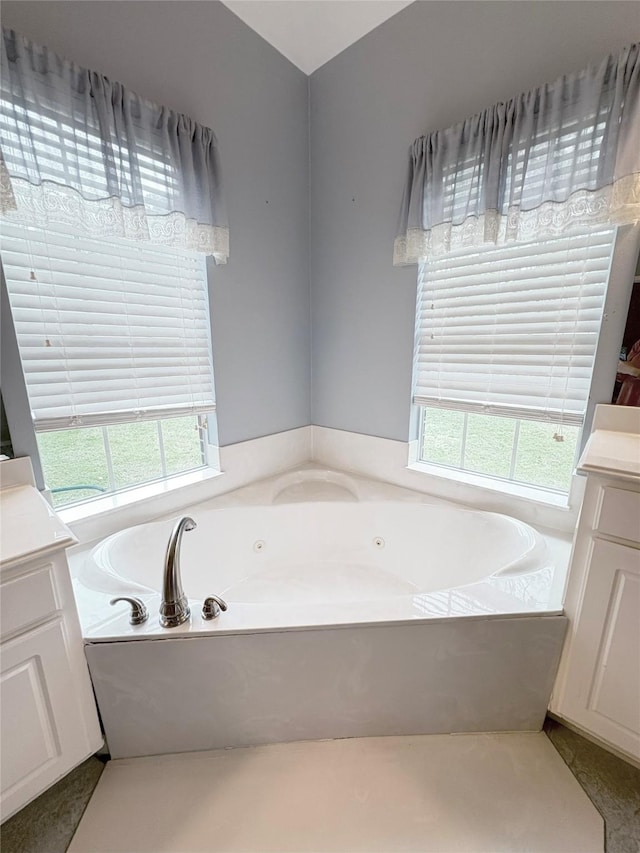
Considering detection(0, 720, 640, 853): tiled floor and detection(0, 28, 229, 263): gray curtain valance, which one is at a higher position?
detection(0, 28, 229, 263): gray curtain valance

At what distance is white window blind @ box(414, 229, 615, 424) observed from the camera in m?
1.40

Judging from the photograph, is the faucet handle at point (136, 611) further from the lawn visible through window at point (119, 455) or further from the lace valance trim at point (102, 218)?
the lace valance trim at point (102, 218)

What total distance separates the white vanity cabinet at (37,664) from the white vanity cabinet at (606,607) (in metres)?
1.51

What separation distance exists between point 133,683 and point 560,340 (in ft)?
6.69

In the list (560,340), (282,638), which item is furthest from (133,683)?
(560,340)

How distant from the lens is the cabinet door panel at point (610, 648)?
1.00 meters

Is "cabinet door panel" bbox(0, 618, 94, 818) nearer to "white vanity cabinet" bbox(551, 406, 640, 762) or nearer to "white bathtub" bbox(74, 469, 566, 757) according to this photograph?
"white bathtub" bbox(74, 469, 566, 757)

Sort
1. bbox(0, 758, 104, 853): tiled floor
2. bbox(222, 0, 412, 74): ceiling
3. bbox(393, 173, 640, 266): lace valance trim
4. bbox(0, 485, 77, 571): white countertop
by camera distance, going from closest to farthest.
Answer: bbox(0, 485, 77, 571): white countertop < bbox(0, 758, 104, 853): tiled floor < bbox(393, 173, 640, 266): lace valance trim < bbox(222, 0, 412, 74): ceiling

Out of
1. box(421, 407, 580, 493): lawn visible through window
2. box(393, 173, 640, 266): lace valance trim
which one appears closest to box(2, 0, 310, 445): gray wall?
box(393, 173, 640, 266): lace valance trim

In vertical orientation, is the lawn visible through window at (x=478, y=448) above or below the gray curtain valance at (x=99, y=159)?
below

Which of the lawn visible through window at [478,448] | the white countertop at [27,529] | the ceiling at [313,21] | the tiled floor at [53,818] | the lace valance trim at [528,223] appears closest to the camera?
the white countertop at [27,529]

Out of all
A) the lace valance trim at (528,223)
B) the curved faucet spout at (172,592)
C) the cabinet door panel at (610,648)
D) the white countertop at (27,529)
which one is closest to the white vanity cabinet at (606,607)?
the cabinet door panel at (610,648)

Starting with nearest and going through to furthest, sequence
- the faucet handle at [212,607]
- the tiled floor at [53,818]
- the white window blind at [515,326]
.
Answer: the tiled floor at [53,818]
the faucet handle at [212,607]
the white window blind at [515,326]

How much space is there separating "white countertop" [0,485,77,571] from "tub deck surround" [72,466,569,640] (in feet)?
1.14
